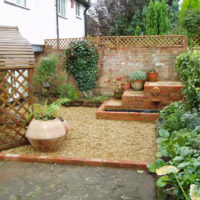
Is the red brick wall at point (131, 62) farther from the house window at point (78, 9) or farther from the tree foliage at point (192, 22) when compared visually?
the house window at point (78, 9)

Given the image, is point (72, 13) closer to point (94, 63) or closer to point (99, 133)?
point (94, 63)

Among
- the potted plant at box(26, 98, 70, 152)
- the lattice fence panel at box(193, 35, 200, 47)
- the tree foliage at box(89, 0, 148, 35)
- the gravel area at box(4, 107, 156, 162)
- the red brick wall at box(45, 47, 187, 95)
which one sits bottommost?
the gravel area at box(4, 107, 156, 162)

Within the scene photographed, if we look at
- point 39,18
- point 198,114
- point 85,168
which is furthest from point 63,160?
point 39,18

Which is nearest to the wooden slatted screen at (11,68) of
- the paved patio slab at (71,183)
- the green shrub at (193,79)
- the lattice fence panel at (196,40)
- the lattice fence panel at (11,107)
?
the lattice fence panel at (11,107)

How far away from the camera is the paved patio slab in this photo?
10.7 feet

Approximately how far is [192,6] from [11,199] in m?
12.7

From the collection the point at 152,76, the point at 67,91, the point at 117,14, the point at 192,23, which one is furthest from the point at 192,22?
the point at 117,14

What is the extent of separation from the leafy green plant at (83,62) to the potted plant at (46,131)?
14.7 ft

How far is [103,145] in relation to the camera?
5.03 m

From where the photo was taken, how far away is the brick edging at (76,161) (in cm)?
399

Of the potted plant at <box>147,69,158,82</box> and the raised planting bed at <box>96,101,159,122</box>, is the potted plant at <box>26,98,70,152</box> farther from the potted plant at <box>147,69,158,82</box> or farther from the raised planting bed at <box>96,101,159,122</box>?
the potted plant at <box>147,69,158,82</box>

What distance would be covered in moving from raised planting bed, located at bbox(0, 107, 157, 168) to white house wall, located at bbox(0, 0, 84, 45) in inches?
149

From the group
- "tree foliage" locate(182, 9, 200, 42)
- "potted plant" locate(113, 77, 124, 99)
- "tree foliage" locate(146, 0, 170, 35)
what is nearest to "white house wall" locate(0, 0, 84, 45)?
"potted plant" locate(113, 77, 124, 99)

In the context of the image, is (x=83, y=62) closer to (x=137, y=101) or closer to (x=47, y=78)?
(x=47, y=78)
